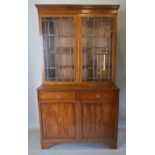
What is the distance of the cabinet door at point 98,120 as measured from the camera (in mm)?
2307

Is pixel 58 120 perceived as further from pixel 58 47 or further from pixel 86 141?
pixel 58 47

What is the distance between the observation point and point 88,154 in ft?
7.55

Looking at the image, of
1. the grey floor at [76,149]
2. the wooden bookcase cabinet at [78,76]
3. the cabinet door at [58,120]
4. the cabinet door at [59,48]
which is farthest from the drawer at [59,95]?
the grey floor at [76,149]

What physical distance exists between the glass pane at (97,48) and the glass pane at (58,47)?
21cm

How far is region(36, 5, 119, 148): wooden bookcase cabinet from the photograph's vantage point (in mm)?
2279

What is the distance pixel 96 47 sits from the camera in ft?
7.93

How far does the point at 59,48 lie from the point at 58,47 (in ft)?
0.07

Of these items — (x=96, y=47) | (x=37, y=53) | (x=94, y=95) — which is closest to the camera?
(x=94, y=95)

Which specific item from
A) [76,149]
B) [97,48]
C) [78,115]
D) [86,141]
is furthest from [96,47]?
[76,149]
